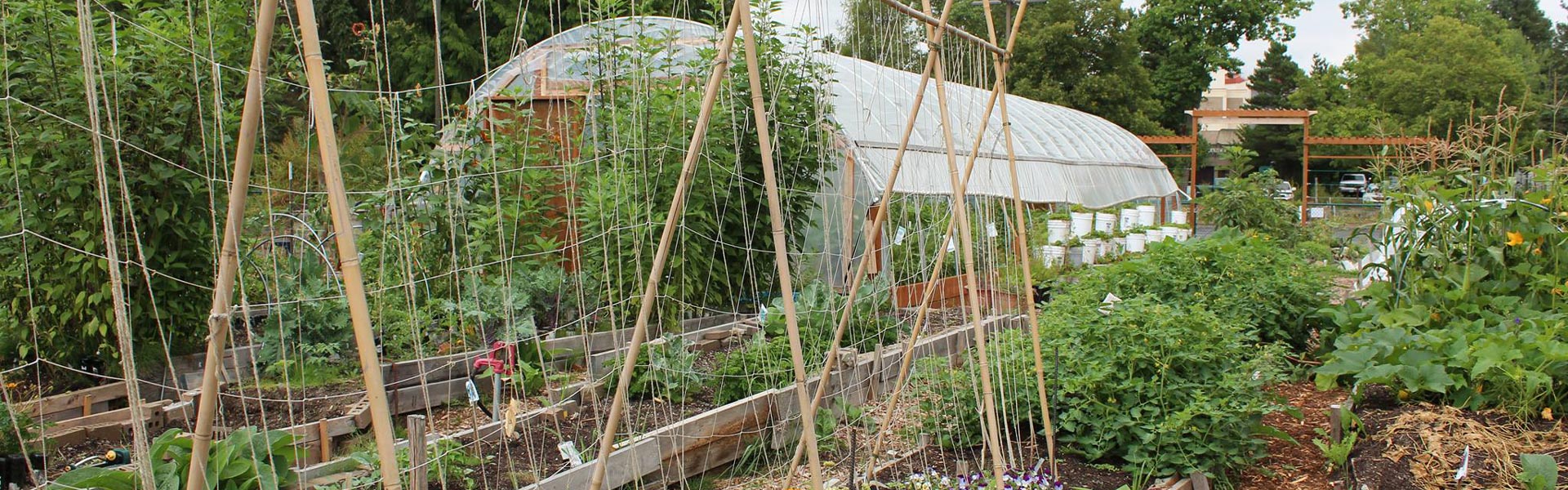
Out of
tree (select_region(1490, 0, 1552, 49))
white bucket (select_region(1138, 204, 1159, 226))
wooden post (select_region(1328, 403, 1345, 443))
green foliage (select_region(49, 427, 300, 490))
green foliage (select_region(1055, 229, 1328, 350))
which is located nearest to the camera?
green foliage (select_region(49, 427, 300, 490))

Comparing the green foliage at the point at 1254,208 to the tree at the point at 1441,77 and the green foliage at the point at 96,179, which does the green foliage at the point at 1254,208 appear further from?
the tree at the point at 1441,77

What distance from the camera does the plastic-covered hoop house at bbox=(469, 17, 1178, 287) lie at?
4.31m

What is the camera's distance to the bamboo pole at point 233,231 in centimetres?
164

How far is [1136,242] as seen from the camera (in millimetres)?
11922

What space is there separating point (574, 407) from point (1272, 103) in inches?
1605

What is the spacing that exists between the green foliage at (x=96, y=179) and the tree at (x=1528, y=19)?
5539 centimetres

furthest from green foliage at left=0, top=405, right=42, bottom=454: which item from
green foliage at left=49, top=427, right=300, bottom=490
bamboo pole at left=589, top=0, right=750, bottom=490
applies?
bamboo pole at left=589, top=0, right=750, bottom=490

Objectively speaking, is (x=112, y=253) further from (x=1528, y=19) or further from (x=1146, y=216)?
(x=1528, y=19)

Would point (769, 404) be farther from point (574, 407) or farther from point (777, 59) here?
point (777, 59)

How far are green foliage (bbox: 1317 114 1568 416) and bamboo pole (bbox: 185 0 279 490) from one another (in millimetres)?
3881

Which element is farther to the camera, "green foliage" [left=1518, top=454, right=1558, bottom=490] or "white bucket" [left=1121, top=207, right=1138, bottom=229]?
"white bucket" [left=1121, top=207, right=1138, bottom=229]

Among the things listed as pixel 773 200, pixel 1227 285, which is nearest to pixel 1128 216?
pixel 1227 285

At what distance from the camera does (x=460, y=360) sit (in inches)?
173

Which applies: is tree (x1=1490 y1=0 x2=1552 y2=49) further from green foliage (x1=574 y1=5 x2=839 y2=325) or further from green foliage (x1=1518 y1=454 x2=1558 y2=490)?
green foliage (x1=1518 y1=454 x2=1558 y2=490)
